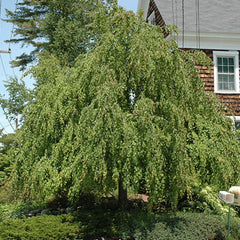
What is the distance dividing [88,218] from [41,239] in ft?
3.80

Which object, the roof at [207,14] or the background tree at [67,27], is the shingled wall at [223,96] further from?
the background tree at [67,27]

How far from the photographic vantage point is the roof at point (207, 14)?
1081 cm

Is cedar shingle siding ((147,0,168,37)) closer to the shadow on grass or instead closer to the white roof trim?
the white roof trim

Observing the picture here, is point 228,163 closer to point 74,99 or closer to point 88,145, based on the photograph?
point 88,145

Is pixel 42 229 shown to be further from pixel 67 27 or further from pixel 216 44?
pixel 67 27

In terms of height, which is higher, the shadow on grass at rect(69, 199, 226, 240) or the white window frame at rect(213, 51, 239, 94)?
the white window frame at rect(213, 51, 239, 94)

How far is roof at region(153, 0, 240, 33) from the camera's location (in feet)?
35.5

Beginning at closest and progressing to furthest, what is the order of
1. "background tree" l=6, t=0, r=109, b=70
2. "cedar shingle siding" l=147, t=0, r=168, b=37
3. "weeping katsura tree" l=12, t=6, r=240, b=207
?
"weeping katsura tree" l=12, t=6, r=240, b=207 → "cedar shingle siding" l=147, t=0, r=168, b=37 → "background tree" l=6, t=0, r=109, b=70

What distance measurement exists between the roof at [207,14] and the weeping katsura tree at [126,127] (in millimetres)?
5136

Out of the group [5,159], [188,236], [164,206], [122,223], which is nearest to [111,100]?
[122,223]

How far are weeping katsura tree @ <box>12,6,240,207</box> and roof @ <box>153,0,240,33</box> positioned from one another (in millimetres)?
5136

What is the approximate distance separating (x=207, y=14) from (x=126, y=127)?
350 inches

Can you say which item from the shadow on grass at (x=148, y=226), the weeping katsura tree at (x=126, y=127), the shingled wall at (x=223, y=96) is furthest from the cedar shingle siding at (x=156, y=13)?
the shadow on grass at (x=148, y=226)

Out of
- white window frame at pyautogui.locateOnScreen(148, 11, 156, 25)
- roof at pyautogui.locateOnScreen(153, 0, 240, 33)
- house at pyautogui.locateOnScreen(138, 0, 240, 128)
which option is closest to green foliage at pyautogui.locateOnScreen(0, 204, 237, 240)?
house at pyautogui.locateOnScreen(138, 0, 240, 128)
